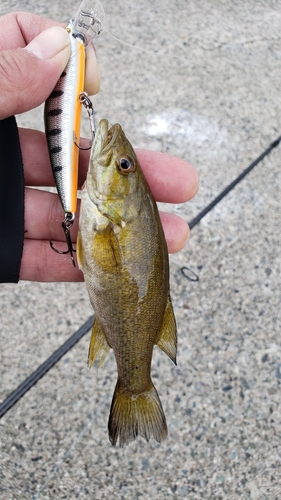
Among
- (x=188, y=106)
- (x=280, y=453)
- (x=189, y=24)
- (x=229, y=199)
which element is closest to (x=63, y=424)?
(x=280, y=453)

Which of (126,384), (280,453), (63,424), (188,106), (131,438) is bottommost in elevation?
(63,424)

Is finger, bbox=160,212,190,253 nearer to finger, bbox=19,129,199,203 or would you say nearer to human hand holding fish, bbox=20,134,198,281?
human hand holding fish, bbox=20,134,198,281

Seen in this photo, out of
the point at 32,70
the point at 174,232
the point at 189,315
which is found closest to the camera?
the point at 32,70

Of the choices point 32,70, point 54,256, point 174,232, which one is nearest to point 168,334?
point 174,232

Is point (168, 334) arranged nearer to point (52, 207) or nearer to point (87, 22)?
point (52, 207)

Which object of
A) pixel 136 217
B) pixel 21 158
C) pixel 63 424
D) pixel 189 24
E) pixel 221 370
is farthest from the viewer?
pixel 189 24

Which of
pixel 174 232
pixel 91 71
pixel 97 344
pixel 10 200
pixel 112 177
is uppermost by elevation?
pixel 91 71

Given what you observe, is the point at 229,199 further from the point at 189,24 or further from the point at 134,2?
the point at 134,2

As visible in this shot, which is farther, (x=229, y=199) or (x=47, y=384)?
(x=229, y=199)
